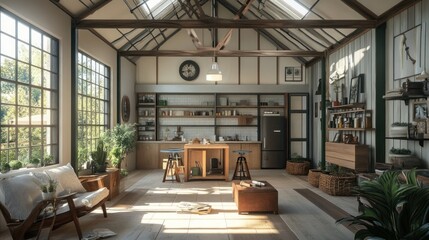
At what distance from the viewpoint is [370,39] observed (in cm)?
698

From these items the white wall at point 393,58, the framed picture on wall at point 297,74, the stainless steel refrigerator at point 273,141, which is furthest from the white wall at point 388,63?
the framed picture on wall at point 297,74

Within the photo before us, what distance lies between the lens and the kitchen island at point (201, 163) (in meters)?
8.66

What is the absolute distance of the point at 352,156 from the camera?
686 centimetres

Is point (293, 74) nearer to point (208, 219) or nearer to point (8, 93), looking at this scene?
point (208, 219)

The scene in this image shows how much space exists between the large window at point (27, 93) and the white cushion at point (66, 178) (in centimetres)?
41

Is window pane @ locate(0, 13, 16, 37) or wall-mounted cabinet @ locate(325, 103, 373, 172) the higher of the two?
window pane @ locate(0, 13, 16, 37)

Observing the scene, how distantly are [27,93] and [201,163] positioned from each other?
16.3 ft

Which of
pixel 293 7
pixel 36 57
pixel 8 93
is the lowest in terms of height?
pixel 8 93

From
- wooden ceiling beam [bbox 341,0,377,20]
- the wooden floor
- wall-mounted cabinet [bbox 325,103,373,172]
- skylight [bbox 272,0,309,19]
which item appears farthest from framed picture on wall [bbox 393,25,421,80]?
skylight [bbox 272,0,309,19]

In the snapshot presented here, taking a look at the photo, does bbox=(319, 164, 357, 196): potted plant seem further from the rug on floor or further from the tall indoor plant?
the tall indoor plant

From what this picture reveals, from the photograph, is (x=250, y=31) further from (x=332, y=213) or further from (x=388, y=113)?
(x=332, y=213)

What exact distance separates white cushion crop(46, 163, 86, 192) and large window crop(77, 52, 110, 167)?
2055 mm

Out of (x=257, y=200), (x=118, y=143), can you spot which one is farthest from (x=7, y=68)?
(x=257, y=200)

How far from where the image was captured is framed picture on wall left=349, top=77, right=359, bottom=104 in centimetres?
744
